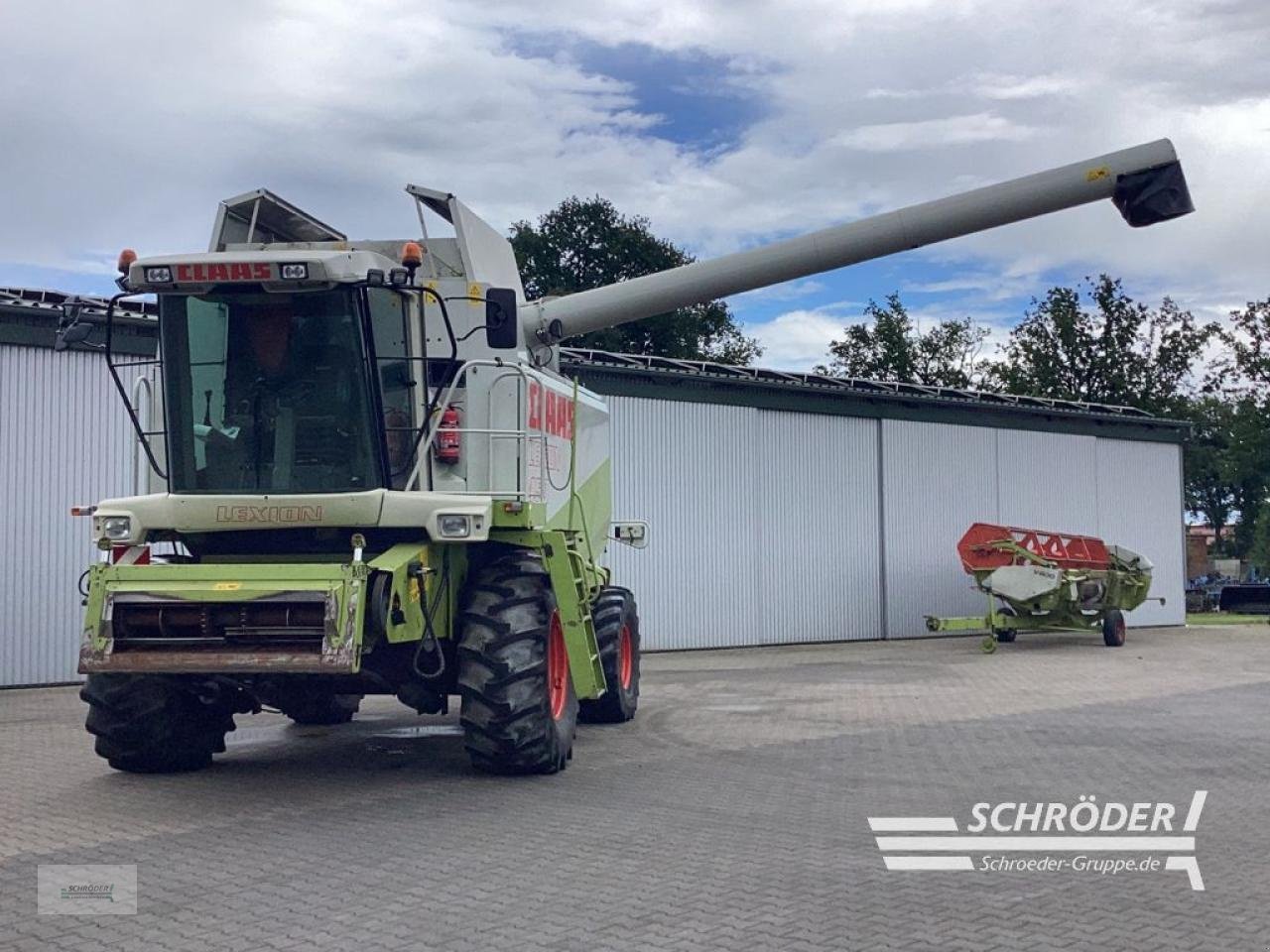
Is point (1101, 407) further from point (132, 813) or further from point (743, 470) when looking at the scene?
point (132, 813)

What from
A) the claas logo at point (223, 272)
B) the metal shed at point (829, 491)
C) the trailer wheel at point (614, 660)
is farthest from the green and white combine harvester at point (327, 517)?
the metal shed at point (829, 491)

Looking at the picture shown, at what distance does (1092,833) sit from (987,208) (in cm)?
663

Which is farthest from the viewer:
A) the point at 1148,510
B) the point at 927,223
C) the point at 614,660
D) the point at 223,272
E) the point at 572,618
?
the point at 1148,510

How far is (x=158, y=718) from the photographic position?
1001 cm

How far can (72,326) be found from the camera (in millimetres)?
9734

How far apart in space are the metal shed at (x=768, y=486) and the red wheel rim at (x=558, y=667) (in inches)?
388

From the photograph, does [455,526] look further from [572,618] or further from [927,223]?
[927,223]

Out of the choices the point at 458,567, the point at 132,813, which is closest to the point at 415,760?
the point at 458,567

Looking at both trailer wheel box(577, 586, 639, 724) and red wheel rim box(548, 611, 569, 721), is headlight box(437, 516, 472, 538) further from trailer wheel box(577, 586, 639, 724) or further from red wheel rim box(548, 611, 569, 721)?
trailer wheel box(577, 586, 639, 724)

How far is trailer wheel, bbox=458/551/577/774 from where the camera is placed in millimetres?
9461

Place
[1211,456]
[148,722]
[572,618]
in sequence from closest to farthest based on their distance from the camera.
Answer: [148,722] → [572,618] → [1211,456]

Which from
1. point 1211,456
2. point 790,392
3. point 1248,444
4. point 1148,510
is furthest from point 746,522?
point 1211,456

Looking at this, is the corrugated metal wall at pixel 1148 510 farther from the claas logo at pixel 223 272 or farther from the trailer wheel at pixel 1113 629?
the claas logo at pixel 223 272

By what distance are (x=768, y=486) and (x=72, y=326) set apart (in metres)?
18.6
